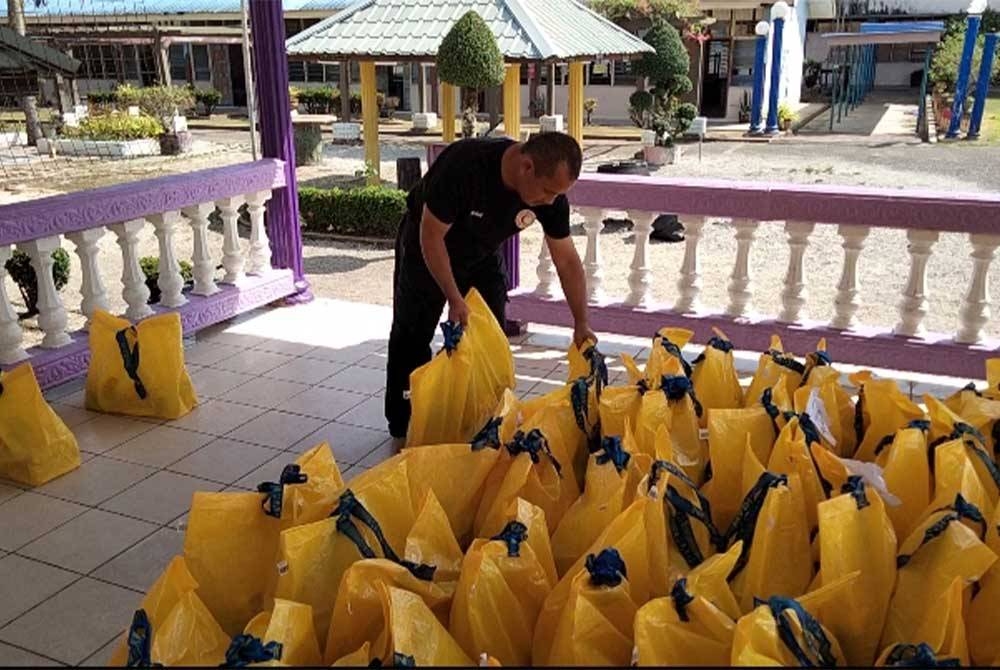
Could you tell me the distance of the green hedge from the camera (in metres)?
10.6

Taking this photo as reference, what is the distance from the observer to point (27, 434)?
10.1 feet

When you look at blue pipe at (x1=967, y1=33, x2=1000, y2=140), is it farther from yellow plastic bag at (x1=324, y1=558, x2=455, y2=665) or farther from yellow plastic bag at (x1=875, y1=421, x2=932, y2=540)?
yellow plastic bag at (x1=324, y1=558, x2=455, y2=665)

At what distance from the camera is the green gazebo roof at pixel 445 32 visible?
10203 mm

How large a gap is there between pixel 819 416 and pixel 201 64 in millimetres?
28363

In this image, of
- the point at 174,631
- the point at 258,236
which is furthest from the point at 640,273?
the point at 174,631

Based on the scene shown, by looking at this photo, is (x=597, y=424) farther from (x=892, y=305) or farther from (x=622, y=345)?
(x=892, y=305)

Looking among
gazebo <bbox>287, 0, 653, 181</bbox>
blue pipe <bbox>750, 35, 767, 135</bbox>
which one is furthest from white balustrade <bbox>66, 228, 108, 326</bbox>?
blue pipe <bbox>750, 35, 767, 135</bbox>

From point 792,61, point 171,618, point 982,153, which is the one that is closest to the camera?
point 171,618

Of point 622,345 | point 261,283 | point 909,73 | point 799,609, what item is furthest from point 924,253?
point 909,73

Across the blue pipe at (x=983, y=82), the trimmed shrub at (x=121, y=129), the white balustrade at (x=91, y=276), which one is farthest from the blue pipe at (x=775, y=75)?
the white balustrade at (x=91, y=276)

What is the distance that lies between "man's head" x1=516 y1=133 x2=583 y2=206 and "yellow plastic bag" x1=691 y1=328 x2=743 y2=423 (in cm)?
67

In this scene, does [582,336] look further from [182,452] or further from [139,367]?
[139,367]

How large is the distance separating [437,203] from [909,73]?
1314 inches

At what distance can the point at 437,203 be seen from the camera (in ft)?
9.46
